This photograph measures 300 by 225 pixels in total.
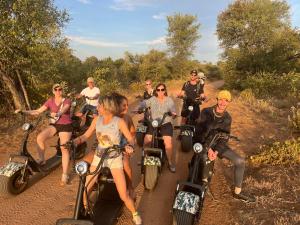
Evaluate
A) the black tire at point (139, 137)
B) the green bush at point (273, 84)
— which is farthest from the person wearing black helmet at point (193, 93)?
the green bush at point (273, 84)

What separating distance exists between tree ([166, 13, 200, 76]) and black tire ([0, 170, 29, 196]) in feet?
90.3

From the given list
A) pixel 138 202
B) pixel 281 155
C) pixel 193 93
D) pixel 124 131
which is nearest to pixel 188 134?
pixel 193 93

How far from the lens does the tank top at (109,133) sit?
456 cm

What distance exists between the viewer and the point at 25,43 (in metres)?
10.9

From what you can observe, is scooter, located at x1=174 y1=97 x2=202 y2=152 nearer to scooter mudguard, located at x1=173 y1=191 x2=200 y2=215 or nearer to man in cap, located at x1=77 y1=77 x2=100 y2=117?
man in cap, located at x1=77 y1=77 x2=100 y2=117

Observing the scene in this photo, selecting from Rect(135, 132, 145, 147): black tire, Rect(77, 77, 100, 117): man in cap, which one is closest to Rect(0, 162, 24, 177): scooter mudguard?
Rect(135, 132, 145, 147): black tire

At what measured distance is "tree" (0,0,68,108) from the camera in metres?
10.4

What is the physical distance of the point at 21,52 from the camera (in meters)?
11.1

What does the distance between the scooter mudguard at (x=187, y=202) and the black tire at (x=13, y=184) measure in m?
2.99

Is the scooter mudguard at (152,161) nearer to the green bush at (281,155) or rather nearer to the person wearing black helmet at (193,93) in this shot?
the green bush at (281,155)

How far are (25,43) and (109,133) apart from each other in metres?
7.71

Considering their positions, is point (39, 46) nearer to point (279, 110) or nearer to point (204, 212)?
point (204, 212)

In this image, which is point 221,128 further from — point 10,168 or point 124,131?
point 10,168

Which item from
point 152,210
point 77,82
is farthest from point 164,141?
point 77,82
